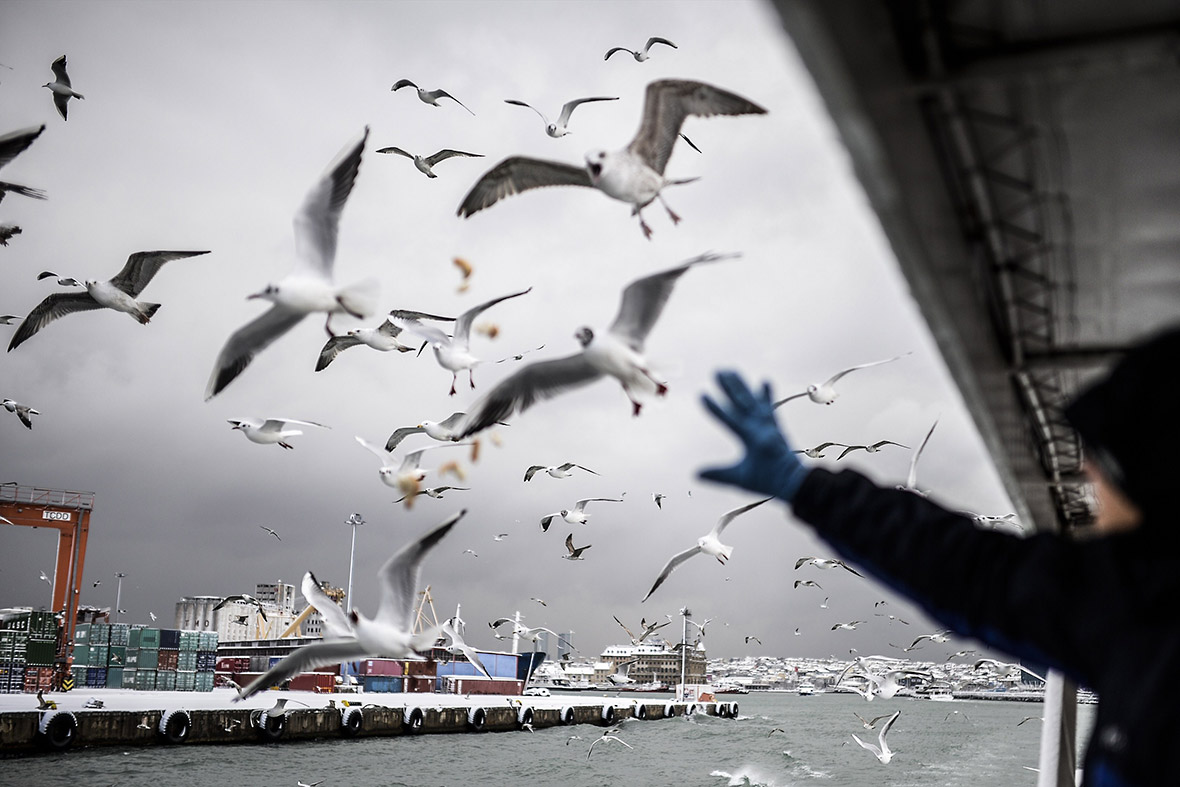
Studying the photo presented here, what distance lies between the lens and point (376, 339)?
10.6 metres

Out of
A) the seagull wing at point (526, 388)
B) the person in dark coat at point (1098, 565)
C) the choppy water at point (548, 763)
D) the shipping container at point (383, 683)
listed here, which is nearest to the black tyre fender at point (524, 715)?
the choppy water at point (548, 763)

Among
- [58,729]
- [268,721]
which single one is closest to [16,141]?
[58,729]

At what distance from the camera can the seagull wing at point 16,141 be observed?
7.57 metres

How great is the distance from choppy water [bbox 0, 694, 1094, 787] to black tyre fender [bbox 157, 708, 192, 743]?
0.37 metres

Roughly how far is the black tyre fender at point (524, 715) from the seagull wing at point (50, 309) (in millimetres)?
42228

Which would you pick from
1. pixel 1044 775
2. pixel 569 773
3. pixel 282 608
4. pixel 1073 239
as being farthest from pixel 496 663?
pixel 1073 239

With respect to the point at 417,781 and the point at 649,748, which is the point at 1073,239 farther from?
the point at 649,748

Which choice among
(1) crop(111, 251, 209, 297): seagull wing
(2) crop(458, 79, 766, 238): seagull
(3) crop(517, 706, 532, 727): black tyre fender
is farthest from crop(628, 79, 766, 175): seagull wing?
(3) crop(517, 706, 532, 727): black tyre fender

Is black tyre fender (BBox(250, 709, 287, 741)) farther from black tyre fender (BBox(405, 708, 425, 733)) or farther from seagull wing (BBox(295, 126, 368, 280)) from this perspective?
seagull wing (BBox(295, 126, 368, 280))

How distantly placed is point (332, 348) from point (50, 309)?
10.9ft

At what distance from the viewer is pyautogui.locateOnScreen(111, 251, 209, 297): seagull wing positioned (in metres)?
10.8

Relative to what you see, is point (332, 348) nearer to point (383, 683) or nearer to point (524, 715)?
point (524, 715)

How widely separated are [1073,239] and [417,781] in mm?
29942

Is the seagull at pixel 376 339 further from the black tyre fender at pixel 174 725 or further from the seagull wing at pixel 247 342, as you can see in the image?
the black tyre fender at pixel 174 725
